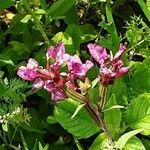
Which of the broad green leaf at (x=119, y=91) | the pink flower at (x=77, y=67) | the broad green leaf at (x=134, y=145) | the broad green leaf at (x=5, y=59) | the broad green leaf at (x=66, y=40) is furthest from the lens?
the broad green leaf at (x=66, y=40)

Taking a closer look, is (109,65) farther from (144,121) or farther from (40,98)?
(40,98)

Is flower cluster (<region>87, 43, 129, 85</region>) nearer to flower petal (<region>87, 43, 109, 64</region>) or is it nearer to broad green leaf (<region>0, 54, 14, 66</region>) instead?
flower petal (<region>87, 43, 109, 64</region>)

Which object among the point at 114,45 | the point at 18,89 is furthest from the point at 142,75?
the point at 18,89

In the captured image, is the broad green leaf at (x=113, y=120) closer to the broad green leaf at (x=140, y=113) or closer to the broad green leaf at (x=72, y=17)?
the broad green leaf at (x=140, y=113)

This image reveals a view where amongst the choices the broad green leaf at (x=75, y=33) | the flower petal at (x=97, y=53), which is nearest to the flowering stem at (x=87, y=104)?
the flower petal at (x=97, y=53)

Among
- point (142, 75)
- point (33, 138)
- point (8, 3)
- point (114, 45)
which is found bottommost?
point (33, 138)

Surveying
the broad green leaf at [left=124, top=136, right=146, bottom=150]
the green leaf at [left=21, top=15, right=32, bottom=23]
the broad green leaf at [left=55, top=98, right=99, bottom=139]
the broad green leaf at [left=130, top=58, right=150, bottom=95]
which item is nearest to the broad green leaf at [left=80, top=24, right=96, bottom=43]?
the green leaf at [left=21, top=15, right=32, bottom=23]
